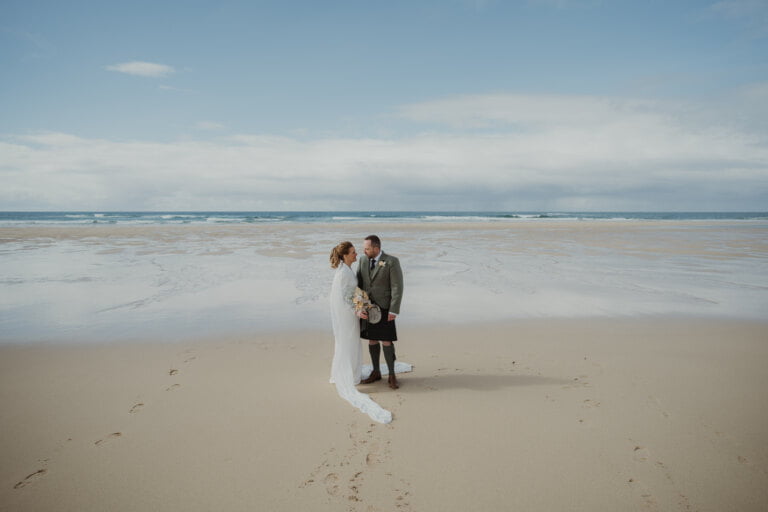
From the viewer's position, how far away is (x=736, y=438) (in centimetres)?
425

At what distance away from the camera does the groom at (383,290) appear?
18.0 ft

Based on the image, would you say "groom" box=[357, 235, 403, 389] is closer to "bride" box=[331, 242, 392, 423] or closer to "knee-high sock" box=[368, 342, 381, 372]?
"knee-high sock" box=[368, 342, 381, 372]

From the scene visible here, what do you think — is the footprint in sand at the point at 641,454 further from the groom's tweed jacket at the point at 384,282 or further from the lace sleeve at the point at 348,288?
the lace sleeve at the point at 348,288

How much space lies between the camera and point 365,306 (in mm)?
5395

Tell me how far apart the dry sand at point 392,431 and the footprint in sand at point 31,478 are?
0.02m

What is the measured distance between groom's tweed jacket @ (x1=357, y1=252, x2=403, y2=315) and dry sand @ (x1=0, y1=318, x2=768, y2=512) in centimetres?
118

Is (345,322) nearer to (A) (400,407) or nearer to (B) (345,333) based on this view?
(B) (345,333)

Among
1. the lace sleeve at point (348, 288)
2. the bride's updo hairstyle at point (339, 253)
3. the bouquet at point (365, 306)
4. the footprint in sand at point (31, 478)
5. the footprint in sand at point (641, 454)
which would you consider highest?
the bride's updo hairstyle at point (339, 253)

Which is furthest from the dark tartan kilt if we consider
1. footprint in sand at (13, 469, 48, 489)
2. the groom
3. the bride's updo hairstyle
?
footprint in sand at (13, 469, 48, 489)

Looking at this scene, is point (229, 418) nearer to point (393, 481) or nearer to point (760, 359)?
point (393, 481)

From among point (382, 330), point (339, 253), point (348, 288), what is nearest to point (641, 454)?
point (382, 330)

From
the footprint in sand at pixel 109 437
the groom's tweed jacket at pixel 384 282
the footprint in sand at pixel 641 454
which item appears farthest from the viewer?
the groom's tweed jacket at pixel 384 282

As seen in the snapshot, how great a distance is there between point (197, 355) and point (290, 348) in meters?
1.48

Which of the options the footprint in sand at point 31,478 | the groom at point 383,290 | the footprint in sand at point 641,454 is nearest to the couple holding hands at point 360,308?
the groom at point 383,290
